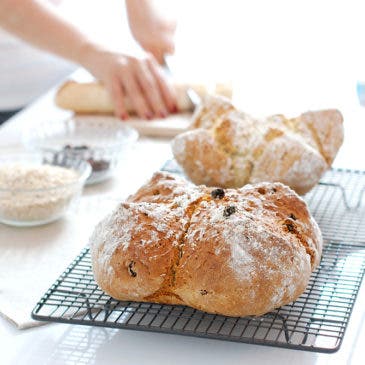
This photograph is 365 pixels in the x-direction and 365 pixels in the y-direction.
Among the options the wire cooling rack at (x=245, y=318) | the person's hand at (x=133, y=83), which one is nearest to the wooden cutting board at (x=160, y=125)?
the person's hand at (x=133, y=83)

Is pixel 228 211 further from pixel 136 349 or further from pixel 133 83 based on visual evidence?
pixel 133 83

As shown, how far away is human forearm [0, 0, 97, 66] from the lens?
2066 mm

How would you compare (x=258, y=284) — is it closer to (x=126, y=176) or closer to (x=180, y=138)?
(x=180, y=138)

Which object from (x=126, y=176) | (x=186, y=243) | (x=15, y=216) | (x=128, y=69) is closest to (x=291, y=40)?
(x=128, y=69)

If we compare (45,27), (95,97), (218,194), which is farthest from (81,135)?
(218,194)

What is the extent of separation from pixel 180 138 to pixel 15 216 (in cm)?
34

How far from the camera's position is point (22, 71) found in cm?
245

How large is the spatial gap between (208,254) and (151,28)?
147 centimetres

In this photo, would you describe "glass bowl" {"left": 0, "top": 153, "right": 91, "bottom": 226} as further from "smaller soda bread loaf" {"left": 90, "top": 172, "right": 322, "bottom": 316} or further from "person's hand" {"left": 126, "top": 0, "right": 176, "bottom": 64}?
"person's hand" {"left": 126, "top": 0, "right": 176, "bottom": 64}

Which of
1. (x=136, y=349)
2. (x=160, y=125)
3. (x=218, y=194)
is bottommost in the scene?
(x=160, y=125)

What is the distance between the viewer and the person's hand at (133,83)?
1.98 m

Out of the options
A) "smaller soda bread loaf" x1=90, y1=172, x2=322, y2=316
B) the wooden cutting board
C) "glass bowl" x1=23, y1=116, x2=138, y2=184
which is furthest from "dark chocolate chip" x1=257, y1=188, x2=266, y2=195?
the wooden cutting board

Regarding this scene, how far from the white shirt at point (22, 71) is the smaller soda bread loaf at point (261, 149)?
115cm

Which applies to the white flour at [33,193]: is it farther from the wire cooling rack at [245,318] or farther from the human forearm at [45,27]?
the human forearm at [45,27]
